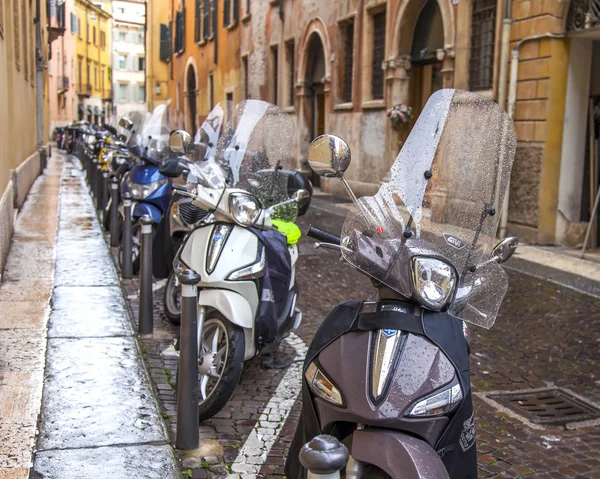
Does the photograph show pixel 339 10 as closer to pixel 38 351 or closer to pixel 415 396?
pixel 38 351

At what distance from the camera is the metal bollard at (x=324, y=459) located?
1.81 metres

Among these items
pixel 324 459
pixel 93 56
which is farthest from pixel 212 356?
pixel 93 56

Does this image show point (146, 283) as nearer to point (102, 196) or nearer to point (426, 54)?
point (102, 196)

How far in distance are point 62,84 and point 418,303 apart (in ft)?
188

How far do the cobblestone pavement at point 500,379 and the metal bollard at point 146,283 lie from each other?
111mm

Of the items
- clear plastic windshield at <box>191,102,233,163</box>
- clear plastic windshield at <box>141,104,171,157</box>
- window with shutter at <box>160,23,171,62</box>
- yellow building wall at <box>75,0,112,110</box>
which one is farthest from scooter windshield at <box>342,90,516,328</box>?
yellow building wall at <box>75,0,112,110</box>

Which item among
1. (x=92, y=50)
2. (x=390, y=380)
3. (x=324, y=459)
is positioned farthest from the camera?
(x=92, y=50)

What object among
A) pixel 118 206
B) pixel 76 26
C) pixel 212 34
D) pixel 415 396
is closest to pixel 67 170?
pixel 212 34

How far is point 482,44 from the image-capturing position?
12031 millimetres

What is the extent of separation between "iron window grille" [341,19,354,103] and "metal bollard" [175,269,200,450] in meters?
14.6

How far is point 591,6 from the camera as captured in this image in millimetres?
9688

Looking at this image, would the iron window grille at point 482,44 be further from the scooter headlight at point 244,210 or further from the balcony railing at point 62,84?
the balcony railing at point 62,84

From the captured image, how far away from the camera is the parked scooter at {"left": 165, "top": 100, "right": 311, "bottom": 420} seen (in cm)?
404

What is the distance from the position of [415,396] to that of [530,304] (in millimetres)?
4904
